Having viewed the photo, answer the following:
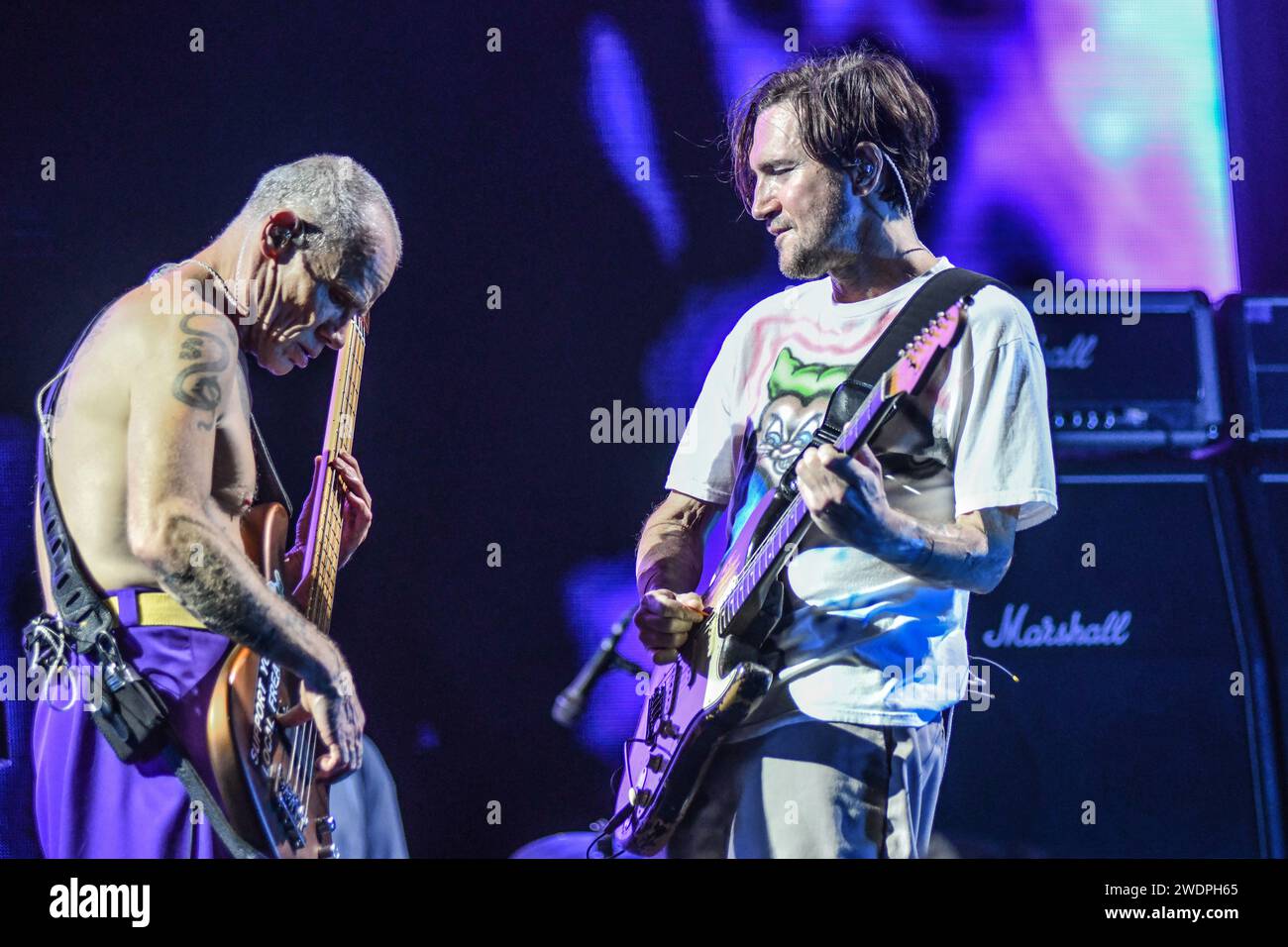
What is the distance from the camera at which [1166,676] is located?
9.64 ft

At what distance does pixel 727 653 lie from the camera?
2590 millimetres

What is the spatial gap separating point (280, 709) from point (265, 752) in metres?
0.11

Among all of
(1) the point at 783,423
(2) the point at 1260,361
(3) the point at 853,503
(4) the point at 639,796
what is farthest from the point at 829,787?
(2) the point at 1260,361

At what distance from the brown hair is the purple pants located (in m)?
1.59

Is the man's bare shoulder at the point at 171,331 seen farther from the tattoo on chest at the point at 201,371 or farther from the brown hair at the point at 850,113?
the brown hair at the point at 850,113

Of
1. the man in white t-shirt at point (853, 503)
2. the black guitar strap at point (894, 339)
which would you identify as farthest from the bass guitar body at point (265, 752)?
the black guitar strap at point (894, 339)

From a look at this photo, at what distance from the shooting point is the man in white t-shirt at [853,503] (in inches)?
98.3

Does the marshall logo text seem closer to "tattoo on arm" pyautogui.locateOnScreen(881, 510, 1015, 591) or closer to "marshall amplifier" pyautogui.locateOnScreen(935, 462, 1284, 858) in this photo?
"marshall amplifier" pyautogui.locateOnScreen(935, 462, 1284, 858)

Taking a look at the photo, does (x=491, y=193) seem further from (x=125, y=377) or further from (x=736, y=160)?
(x=125, y=377)

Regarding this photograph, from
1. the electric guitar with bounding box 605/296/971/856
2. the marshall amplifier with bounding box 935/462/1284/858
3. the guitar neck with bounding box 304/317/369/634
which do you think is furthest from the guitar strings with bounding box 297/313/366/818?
the marshall amplifier with bounding box 935/462/1284/858

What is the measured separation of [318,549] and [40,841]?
2.84 feet

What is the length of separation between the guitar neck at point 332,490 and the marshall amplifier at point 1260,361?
2.01 m

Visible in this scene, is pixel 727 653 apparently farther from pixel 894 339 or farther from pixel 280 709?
pixel 280 709
